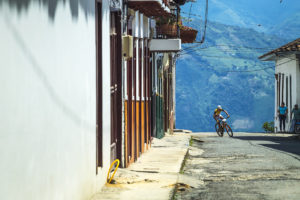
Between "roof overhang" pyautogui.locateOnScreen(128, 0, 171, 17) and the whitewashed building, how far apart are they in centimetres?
1622

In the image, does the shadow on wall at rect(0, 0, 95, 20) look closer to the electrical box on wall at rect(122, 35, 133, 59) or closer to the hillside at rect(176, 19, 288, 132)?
the electrical box on wall at rect(122, 35, 133, 59)

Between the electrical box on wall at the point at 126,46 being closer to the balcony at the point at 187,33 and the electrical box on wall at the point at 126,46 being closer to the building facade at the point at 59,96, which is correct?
the building facade at the point at 59,96

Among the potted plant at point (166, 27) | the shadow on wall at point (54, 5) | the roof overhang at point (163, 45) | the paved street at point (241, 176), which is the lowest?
the paved street at point (241, 176)

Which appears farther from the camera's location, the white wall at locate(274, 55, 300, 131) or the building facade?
the white wall at locate(274, 55, 300, 131)

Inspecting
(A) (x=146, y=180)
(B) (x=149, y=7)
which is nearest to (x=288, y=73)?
(B) (x=149, y=7)

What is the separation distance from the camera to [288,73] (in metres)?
36.3

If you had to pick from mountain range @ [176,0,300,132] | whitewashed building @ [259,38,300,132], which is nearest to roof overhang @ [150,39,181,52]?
whitewashed building @ [259,38,300,132]

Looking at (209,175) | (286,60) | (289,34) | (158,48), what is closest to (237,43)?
(289,34)

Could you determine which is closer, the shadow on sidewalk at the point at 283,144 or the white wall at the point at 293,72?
the shadow on sidewalk at the point at 283,144

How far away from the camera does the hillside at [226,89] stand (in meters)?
143

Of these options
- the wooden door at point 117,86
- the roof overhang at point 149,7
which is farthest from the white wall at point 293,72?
the wooden door at point 117,86

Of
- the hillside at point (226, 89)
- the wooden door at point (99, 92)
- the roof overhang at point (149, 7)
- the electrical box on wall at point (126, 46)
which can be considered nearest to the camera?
the wooden door at point (99, 92)

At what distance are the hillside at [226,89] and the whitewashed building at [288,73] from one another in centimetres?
9601

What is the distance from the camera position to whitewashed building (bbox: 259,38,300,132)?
3275 cm
